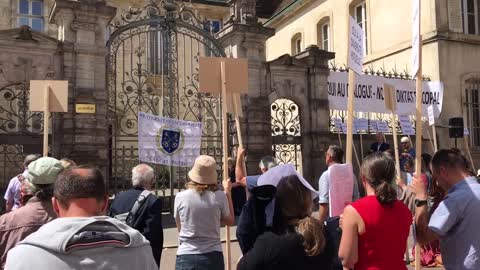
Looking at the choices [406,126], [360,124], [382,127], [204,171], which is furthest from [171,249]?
[406,126]

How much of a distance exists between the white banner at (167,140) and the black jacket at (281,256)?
8706 mm

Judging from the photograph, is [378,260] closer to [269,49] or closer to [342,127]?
[342,127]

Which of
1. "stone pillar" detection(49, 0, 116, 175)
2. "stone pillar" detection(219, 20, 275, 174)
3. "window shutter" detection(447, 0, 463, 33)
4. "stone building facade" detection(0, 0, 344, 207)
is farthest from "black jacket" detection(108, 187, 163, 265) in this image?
"window shutter" detection(447, 0, 463, 33)

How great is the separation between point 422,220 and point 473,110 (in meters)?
17.1

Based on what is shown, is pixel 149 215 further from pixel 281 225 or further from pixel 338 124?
pixel 338 124

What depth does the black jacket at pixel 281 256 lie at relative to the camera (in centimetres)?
282

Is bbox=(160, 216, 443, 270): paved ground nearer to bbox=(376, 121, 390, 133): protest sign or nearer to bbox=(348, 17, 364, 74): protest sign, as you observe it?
bbox=(348, 17, 364, 74): protest sign

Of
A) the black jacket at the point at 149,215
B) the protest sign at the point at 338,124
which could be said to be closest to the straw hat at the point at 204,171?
the black jacket at the point at 149,215

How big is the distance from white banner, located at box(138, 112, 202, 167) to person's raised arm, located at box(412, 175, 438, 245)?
8.39 meters

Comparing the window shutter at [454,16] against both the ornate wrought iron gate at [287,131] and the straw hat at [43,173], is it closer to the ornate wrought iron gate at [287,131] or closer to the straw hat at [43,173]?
the ornate wrought iron gate at [287,131]

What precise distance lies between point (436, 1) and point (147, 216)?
1677 cm

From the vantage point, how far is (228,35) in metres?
13.7

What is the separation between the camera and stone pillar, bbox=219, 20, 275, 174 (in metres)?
13.2

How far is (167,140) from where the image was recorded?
38.7 feet
